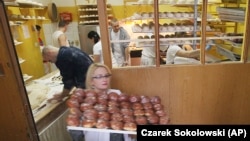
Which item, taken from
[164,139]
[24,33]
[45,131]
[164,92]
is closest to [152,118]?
[164,139]

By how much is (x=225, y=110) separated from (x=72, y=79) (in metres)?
1.48

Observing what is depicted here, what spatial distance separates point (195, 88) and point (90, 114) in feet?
3.41

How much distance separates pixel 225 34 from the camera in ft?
5.77

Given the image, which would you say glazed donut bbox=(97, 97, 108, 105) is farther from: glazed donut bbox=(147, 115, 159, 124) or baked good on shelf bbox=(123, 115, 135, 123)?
glazed donut bbox=(147, 115, 159, 124)

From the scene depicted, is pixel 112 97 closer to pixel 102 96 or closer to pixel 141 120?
pixel 102 96

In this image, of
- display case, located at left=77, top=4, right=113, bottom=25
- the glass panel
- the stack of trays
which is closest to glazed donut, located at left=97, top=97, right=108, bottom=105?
the glass panel

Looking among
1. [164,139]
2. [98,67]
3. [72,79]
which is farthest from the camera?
[72,79]

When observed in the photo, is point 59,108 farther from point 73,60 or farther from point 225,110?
point 225,110

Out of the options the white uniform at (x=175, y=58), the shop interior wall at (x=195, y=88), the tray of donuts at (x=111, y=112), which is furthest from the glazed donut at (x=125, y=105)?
the white uniform at (x=175, y=58)

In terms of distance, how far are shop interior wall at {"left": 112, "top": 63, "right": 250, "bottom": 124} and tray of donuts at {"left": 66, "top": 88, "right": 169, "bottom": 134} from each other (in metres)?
0.39

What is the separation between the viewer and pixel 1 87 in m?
1.18

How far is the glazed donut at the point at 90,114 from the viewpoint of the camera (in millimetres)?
1078

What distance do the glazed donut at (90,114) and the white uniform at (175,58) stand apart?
956 millimetres

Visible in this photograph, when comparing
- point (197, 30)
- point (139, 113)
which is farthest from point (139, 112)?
point (197, 30)
